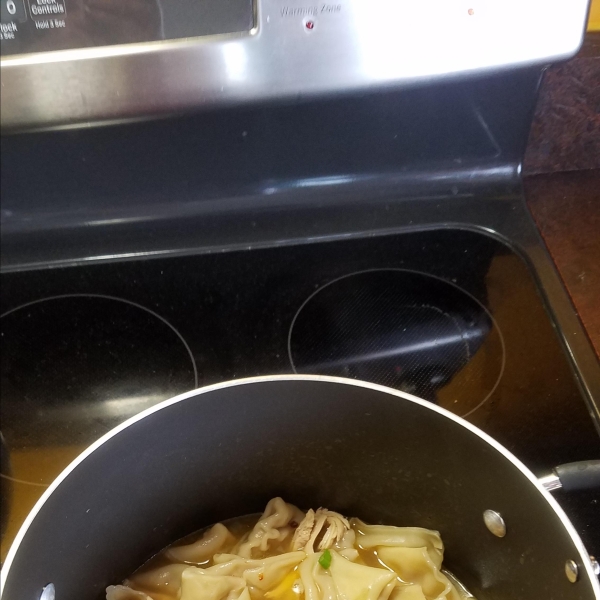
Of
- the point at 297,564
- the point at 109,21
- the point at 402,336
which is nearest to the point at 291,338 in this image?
the point at 402,336

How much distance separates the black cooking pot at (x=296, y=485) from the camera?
18.8 inches

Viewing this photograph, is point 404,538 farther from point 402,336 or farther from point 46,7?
point 46,7

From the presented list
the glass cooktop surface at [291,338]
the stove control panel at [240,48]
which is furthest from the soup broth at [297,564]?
the stove control panel at [240,48]

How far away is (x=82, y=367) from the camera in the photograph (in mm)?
672

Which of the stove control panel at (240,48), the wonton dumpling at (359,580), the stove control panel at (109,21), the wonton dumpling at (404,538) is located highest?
the stove control panel at (109,21)

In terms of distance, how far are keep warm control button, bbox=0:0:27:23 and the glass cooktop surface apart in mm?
285

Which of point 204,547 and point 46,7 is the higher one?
point 46,7

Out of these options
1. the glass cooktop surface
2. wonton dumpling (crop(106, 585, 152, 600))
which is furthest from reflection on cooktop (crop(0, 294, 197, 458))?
wonton dumpling (crop(106, 585, 152, 600))

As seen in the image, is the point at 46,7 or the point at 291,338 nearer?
the point at 46,7

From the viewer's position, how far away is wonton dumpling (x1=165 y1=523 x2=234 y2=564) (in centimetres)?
62

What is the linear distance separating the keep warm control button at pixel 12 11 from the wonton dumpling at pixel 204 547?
53cm

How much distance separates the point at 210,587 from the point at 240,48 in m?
0.51

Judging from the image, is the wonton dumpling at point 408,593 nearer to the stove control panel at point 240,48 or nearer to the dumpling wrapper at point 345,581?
the dumpling wrapper at point 345,581

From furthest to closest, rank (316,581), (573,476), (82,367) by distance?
(82,367) < (316,581) < (573,476)
